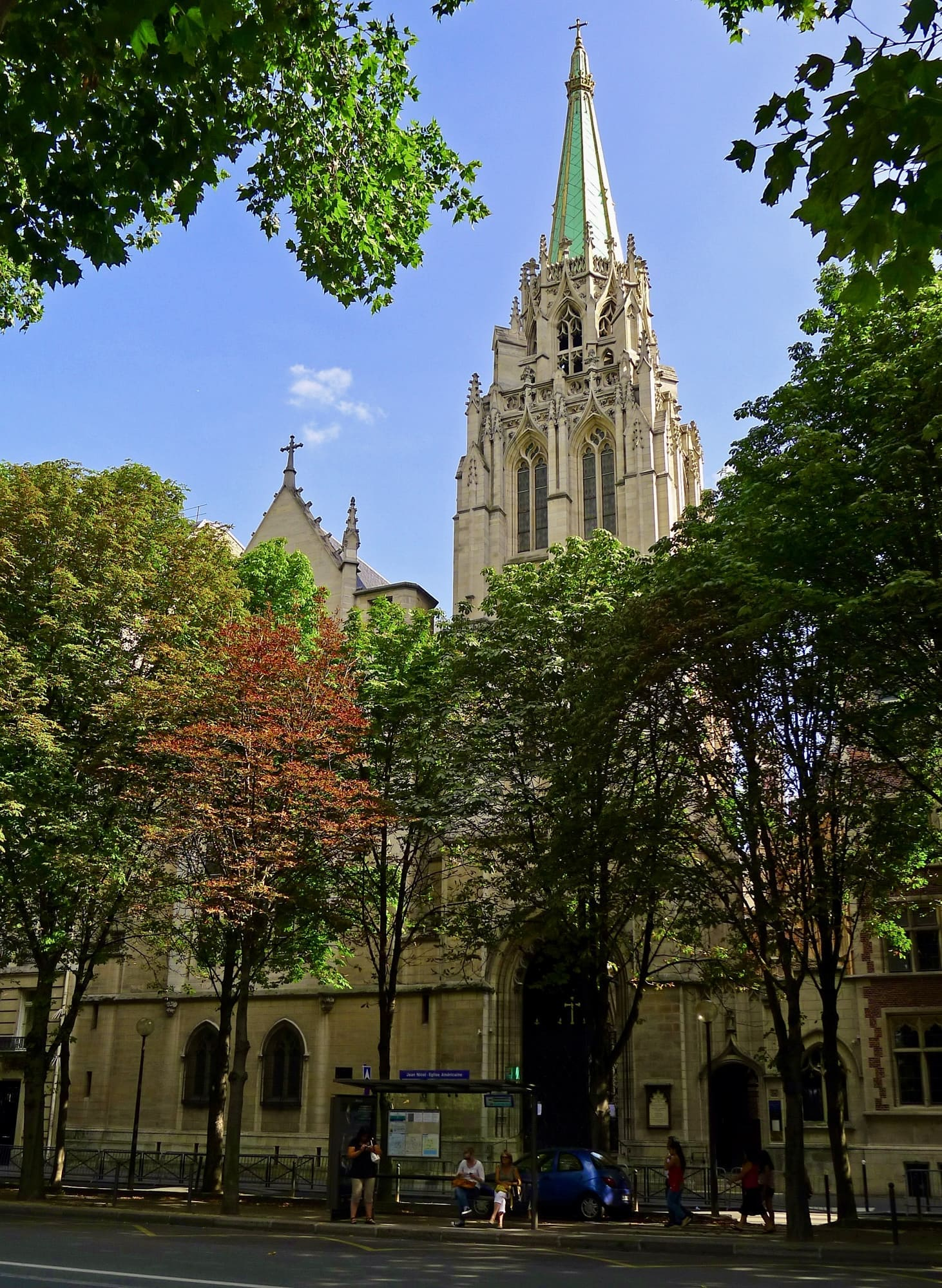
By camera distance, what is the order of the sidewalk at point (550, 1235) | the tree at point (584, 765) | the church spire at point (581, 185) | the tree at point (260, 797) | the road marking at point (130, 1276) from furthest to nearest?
the church spire at point (581, 185), the tree at point (260, 797), the tree at point (584, 765), the sidewalk at point (550, 1235), the road marking at point (130, 1276)

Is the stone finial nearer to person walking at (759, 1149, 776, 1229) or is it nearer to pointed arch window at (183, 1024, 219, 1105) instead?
pointed arch window at (183, 1024, 219, 1105)

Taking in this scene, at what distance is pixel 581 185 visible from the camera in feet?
201

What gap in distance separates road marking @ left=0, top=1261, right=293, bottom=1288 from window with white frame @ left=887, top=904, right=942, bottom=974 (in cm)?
2240

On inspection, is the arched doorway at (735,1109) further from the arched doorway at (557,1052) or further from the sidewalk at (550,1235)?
the sidewalk at (550,1235)

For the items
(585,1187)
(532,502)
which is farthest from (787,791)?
(532,502)

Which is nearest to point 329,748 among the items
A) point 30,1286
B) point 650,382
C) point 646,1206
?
point 646,1206

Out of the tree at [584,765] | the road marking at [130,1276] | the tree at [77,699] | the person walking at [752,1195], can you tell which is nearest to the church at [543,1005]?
the tree at [584,765]

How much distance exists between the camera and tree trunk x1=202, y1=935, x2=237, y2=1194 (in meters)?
26.2

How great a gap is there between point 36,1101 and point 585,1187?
37.8ft

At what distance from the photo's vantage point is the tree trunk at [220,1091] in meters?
26.2

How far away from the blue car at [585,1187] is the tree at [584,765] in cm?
99

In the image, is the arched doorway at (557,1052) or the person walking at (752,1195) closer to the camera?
the person walking at (752,1195)

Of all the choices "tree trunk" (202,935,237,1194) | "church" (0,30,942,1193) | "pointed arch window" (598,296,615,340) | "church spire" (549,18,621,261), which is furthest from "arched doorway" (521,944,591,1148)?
"church spire" (549,18,621,261)

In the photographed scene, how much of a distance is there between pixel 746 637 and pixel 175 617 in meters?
12.5
